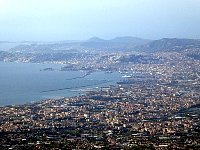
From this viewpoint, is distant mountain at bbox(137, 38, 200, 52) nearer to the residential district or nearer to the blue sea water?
the blue sea water

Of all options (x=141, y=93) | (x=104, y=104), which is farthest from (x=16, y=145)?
(x=141, y=93)

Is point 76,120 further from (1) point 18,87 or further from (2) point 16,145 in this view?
(1) point 18,87

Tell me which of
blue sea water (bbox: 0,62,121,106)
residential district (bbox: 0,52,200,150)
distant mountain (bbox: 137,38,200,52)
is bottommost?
blue sea water (bbox: 0,62,121,106)

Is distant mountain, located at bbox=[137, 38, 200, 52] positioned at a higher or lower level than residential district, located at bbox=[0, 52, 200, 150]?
higher

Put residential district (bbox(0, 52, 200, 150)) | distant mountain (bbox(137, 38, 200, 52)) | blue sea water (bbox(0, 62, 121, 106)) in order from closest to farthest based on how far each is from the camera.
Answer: residential district (bbox(0, 52, 200, 150)) < blue sea water (bbox(0, 62, 121, 106)) < distant mountain (bbox(137, 38, 200, 52))

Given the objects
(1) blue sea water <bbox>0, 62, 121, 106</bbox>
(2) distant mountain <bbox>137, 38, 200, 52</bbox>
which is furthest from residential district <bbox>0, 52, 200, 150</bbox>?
(2) distant mountain <bbox>137, 38, 200, 52</bbox>

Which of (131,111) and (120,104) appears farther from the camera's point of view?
(120,104)

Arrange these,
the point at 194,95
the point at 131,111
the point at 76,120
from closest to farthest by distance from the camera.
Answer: the point at 76,120 < the point at 131,111 < the point at 194,95
